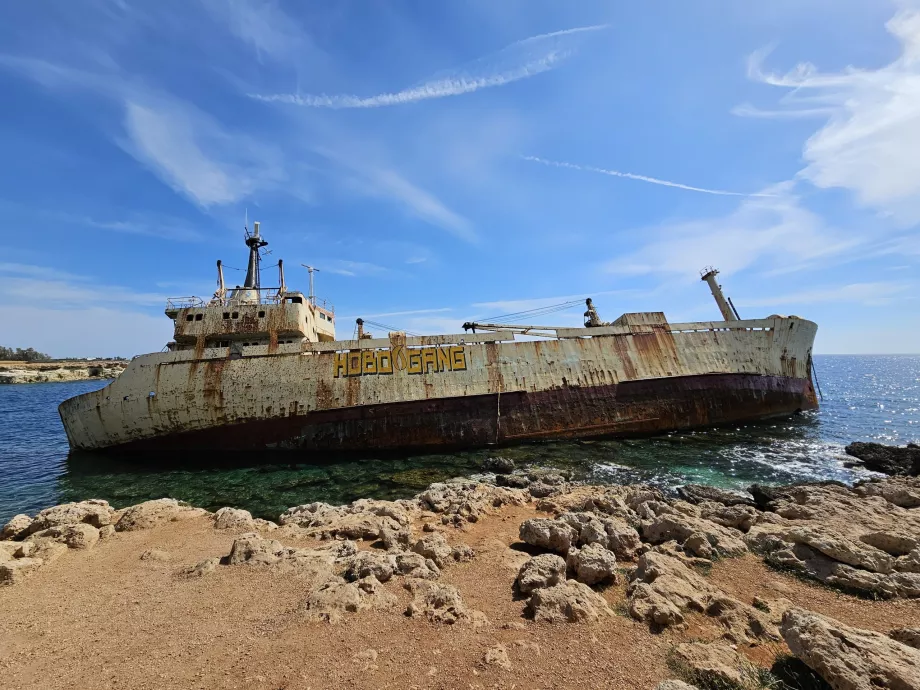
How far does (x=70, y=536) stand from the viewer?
20.7 feet

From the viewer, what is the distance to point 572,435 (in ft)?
54.8

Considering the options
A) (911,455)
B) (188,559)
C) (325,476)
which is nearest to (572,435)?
(325,476)

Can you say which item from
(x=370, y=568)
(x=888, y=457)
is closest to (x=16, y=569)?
(x=370, y=568)

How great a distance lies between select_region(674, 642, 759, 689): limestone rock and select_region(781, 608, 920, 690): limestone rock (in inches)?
17.4

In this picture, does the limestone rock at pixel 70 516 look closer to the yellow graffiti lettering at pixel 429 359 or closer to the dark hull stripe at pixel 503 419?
the dark hull stripe at pixel 503 419

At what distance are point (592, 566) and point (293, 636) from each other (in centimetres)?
343

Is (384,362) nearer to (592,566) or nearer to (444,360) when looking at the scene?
(444,360)

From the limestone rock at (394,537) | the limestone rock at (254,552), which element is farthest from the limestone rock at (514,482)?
the limestone rock at (254,552)

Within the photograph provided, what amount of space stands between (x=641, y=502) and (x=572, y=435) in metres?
8.73

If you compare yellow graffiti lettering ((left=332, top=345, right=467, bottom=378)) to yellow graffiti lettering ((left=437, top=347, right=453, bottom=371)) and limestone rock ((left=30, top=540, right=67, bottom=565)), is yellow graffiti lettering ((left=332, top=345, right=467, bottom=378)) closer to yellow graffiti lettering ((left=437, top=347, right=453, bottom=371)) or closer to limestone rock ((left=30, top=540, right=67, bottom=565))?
yellow graffiti lettering ((left=437, top=347, right=453, bottom=371))

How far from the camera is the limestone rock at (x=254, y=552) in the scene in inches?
212

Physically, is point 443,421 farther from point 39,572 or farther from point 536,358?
point 39,572

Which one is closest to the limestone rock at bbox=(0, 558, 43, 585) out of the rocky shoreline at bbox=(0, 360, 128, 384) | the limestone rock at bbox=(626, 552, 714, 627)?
the limestone rock at bbox=(626, 552, 714, 627)

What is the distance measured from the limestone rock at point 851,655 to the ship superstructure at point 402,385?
13.0m
